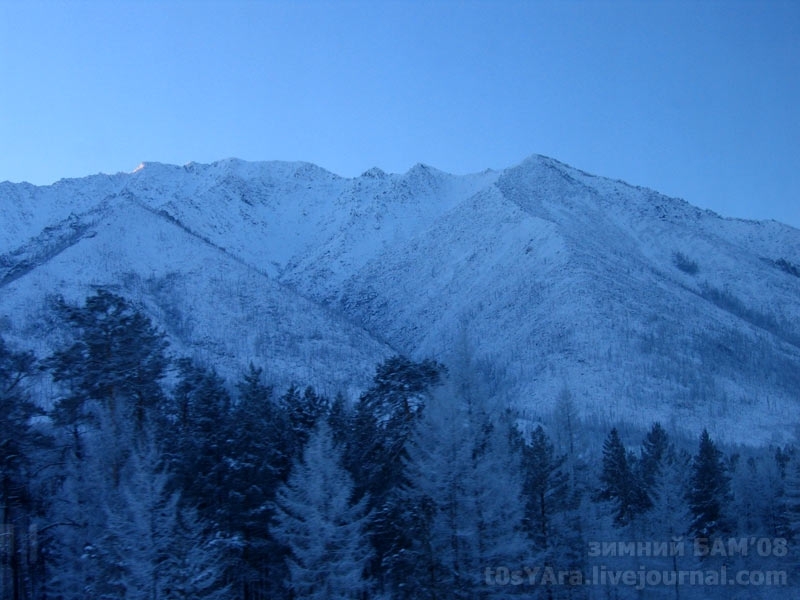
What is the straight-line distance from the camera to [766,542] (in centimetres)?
4125

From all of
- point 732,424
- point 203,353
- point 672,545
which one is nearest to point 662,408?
point 732,424

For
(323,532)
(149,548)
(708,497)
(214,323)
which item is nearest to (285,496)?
(323,532)

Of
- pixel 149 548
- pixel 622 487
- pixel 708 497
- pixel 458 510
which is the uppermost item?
pixel 622 487

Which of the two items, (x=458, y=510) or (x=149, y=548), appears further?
(x=458, y=510)

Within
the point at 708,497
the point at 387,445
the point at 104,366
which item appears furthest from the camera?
the point at 708,497

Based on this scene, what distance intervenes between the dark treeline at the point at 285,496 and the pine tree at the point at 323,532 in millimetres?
58

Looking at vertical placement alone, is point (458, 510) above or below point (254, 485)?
below

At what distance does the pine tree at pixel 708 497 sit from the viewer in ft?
151

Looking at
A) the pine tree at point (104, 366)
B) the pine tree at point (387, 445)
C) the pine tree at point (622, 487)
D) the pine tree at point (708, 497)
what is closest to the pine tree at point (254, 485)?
the pine tree at point (387, 445)

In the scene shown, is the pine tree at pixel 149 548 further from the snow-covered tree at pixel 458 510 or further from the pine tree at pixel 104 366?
the pine tree at pixel 104 366

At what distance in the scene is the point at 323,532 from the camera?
21.5 m

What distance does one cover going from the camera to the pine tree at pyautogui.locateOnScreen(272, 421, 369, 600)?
2106 centimetres

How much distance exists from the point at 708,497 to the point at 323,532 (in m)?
33.2

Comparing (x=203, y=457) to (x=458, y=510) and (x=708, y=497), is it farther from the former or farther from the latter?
(x=708, y=497)
